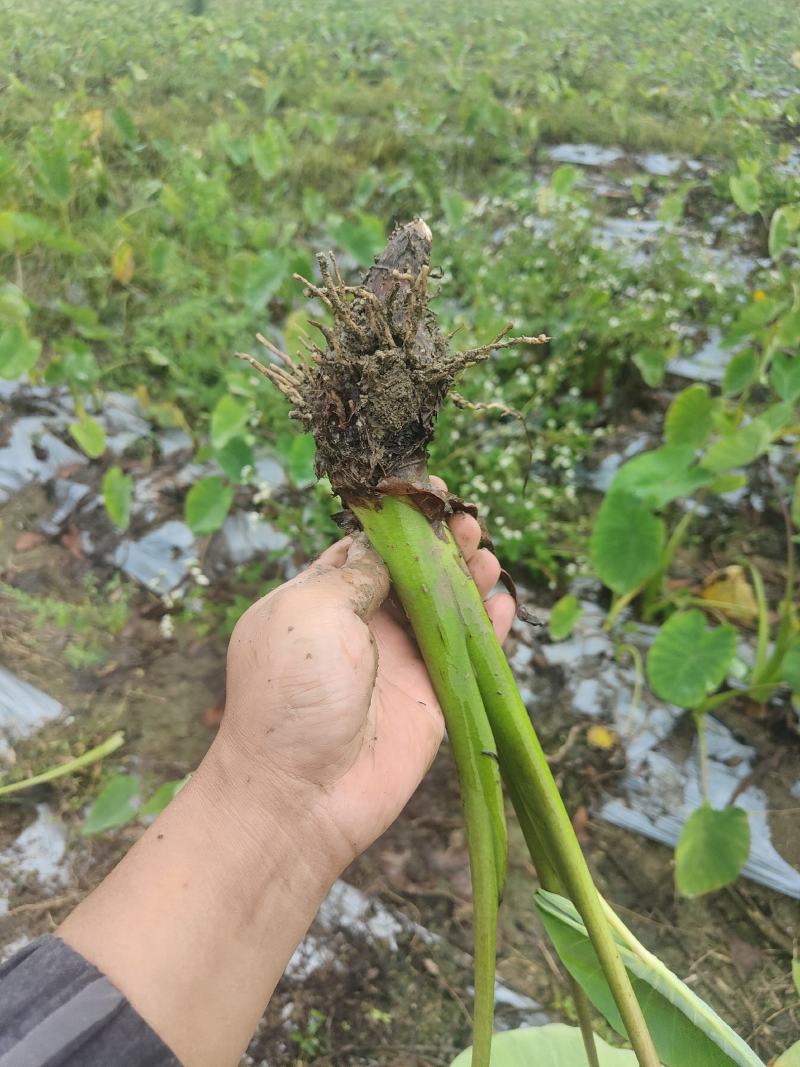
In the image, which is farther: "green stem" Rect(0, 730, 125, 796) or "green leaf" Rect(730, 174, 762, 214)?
"green leaf" Rect(730, 174, 762, 214)

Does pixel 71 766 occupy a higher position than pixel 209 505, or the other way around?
pixel 209 505

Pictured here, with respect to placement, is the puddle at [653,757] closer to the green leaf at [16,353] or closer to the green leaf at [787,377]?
the green leaf at [787,377]

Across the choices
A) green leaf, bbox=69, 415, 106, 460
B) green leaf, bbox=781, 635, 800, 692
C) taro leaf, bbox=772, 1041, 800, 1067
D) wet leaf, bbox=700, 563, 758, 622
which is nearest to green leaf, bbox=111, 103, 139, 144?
green leaf, bbox=69, 415, 106, 460

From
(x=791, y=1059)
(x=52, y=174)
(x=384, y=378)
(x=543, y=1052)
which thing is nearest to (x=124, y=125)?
(x=52, y=174)

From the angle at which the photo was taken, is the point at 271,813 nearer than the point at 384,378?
Yes

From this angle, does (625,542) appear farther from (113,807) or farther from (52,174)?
(52,174)

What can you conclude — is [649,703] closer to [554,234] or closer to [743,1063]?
[743,1063]

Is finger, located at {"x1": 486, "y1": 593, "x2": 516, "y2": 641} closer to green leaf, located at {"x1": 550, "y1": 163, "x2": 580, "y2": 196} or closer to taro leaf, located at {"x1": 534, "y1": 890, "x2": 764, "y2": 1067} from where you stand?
taro leaf, located at {"x1": 534, "y1": 890, "x2": 764, "y2": 1067}
